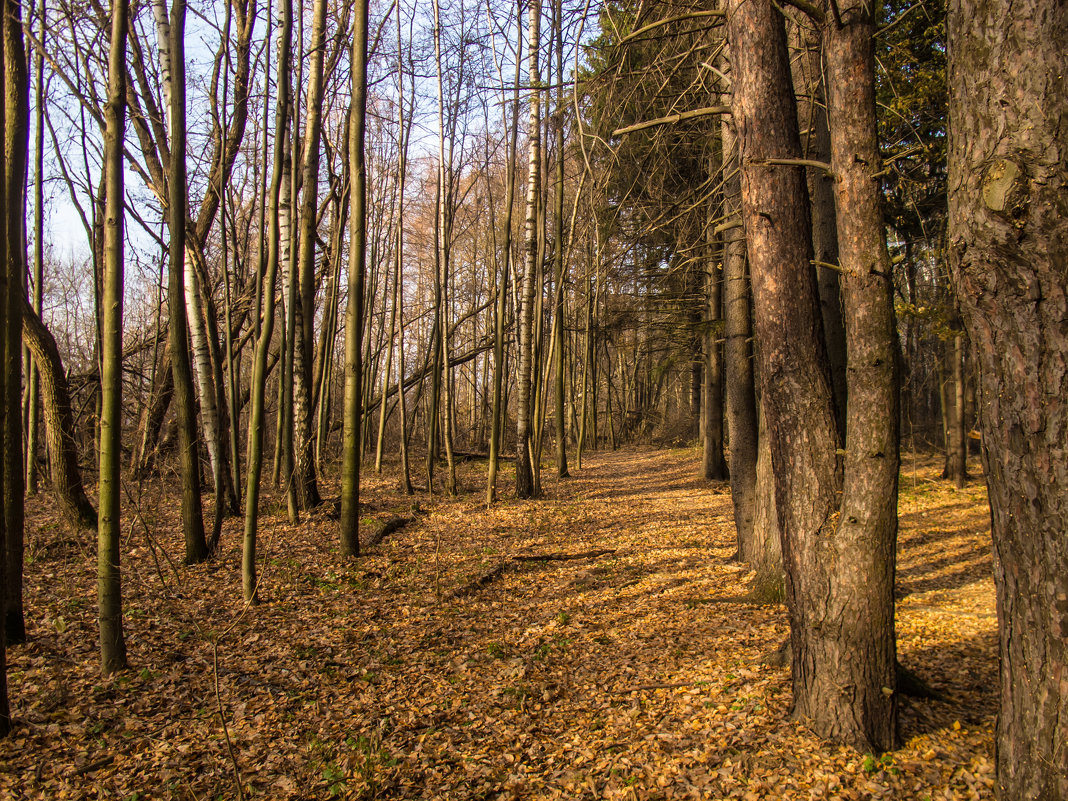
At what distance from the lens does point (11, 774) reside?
3348 millimetres

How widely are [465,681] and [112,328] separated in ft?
11.7

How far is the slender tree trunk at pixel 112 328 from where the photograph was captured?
4180 millimetres

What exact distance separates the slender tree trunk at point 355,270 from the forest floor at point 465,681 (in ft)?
4.26

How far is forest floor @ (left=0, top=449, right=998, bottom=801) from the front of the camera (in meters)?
3.29

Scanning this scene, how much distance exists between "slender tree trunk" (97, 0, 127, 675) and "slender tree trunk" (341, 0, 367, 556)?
2.89m

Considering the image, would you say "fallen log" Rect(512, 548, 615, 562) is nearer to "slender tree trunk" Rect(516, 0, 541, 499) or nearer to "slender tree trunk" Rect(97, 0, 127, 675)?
"slender tree trunk" Rect(516, 0, 541, 499)

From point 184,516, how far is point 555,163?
11.1 m

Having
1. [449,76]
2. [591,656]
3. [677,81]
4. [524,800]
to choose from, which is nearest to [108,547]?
[524,800]

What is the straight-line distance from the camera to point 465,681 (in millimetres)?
4559

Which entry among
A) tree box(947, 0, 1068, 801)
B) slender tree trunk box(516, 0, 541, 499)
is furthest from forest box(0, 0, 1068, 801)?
slender tree trunk box(516, 0, 541, 499)

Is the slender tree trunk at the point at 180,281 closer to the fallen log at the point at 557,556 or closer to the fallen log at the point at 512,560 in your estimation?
the fallen log at the point at 512,560

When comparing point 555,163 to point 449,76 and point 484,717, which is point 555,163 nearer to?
point 449,76

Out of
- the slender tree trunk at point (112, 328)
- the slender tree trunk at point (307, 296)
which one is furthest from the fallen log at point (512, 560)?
the slender tree trunk at point (307, 296)

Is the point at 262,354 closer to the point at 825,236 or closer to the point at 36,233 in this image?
the point at 825,236
